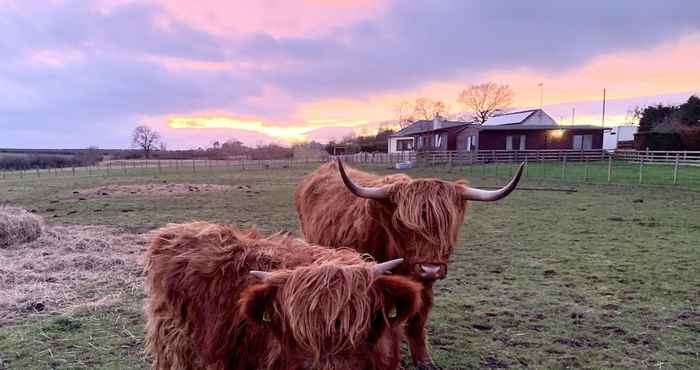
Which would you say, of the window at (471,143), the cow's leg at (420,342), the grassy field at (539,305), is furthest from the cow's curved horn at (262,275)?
the window at (471,143)

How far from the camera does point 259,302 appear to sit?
1859mm

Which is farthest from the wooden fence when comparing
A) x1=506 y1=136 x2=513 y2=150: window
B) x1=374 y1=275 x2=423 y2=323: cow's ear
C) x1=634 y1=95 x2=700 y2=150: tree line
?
x1=374 y1=275 x2=423 y2=323: cow's ear

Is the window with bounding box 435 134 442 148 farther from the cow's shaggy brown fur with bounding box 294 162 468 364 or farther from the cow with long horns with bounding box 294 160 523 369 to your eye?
the cow with long horns with bounding box 294 160 523 369

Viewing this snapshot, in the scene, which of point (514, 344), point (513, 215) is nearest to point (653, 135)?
point (513, 215)

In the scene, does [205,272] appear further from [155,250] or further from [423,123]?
[423,123]

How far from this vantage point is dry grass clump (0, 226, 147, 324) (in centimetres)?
540

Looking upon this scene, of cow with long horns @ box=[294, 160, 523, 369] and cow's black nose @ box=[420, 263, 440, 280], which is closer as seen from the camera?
cow's black nose @ box=[420, 263, 440, 280]

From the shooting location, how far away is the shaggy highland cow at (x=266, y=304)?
5.77 feet

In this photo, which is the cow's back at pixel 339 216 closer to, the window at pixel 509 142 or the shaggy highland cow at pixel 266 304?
the shaggy highland cow at pixel 266 304

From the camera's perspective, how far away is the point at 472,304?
5371 mm

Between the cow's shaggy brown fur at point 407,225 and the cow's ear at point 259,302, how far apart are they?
1.80m

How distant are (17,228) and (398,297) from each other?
9700 mm

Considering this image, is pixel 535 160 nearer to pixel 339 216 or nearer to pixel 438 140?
pixel 438 140

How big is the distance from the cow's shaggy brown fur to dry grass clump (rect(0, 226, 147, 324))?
133 inches
